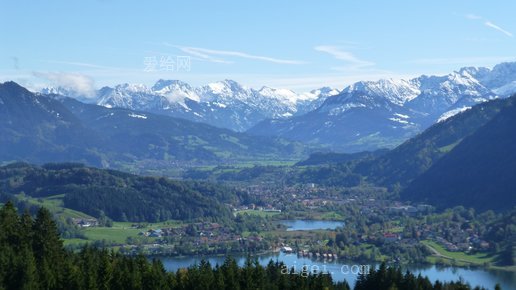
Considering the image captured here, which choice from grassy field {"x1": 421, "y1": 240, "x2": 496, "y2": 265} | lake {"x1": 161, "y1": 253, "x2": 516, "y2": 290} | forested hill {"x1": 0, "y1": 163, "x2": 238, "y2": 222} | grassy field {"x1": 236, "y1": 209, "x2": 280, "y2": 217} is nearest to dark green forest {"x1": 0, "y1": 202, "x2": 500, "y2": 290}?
lake {"x1": 161, "y1": 253, "x2": 516, "y2": 290}

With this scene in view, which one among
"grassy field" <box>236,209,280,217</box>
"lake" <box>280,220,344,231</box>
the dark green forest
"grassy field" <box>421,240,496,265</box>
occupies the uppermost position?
the dark green forest

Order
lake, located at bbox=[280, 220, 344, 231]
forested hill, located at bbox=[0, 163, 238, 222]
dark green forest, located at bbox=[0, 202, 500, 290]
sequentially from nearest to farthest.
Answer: dark green forest, located at bbox=[0, 202, 500, 290] < lake, located at bbox=[280, 220, 344, 231] < forested hill, located at bbox=[0, 163, 238, 222]

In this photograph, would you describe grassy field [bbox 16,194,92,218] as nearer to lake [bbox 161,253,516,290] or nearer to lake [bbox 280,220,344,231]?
lake [bbox 280,220,344,231]

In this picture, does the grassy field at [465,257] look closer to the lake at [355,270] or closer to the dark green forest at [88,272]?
the lake at [355,270]

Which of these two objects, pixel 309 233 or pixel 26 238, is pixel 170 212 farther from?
pixel 26 238

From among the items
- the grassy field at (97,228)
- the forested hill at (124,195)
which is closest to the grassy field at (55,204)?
the grassy field at (97,228)

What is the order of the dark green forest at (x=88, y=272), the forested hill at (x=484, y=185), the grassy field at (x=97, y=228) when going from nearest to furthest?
the dark green forest at (x=88, y=272) < the grassy field at (x=97, y=228) < the forested hill at (x=484, y=185)

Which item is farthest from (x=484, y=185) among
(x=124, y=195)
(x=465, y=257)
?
(x=124, y=195)
